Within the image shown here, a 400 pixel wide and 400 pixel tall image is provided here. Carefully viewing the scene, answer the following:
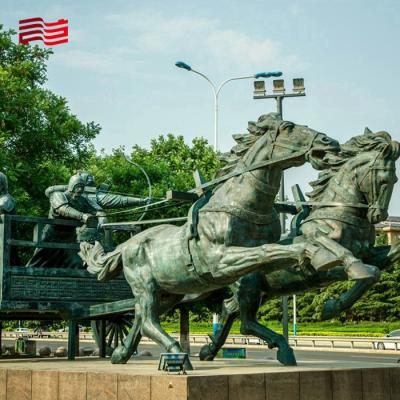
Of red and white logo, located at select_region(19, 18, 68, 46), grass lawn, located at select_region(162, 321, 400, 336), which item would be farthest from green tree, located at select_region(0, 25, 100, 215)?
grass lawn, located at select_region(162, 321, 400, 336)

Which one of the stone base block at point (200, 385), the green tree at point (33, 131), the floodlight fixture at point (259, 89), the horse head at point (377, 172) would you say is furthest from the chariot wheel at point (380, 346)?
the stone base block at point (200, 385)

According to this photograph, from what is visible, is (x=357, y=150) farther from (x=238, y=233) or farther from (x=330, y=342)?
(x=330, y=342)

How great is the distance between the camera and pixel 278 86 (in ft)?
88.8

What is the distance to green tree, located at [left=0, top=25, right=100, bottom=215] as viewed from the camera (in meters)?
22.2

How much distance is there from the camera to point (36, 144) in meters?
23.8

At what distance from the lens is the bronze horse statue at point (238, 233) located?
9648 mm

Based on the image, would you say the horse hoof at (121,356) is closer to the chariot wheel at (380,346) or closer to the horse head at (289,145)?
the horse head at (289,145)

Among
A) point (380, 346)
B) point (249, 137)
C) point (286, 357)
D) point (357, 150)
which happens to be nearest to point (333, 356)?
point (380, 346)

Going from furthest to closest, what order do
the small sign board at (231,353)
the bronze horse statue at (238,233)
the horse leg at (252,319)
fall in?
the small sign board at (231,353) < the horse leg at (252,319) < the bronze horse statue at (238,233)

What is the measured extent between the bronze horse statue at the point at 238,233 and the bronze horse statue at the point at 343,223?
1046 mm

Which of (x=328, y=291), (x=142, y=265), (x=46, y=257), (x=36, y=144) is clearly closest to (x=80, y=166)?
(x=36, y=144)

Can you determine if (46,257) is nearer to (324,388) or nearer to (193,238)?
(193,238)

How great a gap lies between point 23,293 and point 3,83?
1114cm

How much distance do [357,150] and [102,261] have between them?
386 cm
